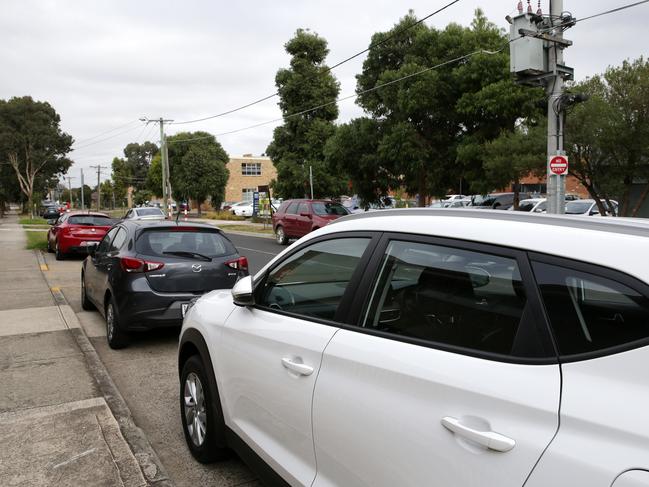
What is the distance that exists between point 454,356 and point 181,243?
5158 millimetres

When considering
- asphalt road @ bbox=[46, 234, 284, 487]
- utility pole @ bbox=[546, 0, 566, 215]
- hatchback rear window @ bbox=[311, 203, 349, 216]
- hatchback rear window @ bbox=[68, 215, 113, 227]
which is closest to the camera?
asphalt road @ bbox=[46, 234, 284, 487]

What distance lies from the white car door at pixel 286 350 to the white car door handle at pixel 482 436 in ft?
2.52

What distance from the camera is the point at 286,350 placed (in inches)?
104

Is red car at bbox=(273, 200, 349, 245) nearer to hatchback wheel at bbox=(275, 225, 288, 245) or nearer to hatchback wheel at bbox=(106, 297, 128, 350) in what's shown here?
hatchback wheel at bbox=(275, 225, 288, 245)

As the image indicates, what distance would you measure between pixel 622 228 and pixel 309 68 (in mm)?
32376

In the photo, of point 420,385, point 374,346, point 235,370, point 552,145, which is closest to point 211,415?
point 235,370

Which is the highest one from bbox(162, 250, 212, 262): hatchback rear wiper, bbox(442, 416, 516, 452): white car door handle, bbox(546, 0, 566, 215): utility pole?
bbox(546, 0, 566, 215): utility pole

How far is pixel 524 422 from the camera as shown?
158 cm

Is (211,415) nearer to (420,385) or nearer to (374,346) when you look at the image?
(374,346)

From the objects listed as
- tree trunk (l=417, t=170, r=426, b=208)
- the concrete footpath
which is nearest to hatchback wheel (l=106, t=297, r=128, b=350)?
the concrete footpath

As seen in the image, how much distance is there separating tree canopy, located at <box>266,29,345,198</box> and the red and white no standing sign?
2080 cm

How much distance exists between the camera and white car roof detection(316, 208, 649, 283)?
156 centimetres

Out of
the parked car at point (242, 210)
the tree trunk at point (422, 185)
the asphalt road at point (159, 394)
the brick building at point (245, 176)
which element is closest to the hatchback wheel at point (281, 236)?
the tree trunk at point (422, 185)

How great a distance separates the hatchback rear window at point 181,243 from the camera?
6348 millimetres
